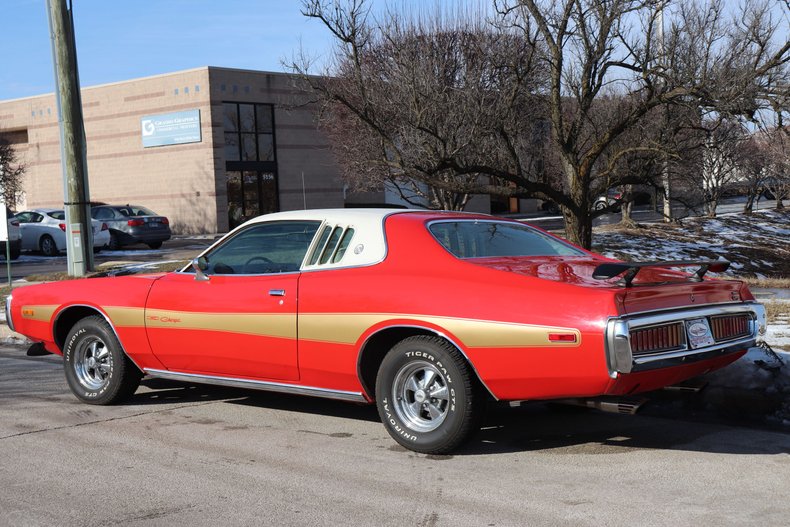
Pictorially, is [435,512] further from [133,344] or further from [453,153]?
[453,153]

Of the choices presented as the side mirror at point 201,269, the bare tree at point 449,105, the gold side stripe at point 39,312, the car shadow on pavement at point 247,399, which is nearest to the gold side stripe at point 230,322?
the side mirror at point 201,269

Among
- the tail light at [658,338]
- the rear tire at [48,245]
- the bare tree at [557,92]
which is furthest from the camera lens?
the rear tire at [48,245]

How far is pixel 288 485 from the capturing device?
4.90 meters

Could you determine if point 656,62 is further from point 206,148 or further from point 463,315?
point 206,148

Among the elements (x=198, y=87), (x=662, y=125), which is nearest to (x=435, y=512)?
(x=662, y=125)

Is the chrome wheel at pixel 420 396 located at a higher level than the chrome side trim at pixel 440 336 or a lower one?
lower

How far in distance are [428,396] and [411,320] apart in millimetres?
474

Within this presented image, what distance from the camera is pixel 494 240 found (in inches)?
238

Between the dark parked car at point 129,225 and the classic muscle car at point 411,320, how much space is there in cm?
2053

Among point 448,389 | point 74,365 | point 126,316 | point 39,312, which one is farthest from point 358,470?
point 39,312

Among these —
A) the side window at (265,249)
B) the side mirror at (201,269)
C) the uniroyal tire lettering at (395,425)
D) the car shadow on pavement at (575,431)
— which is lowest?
the car shadow on pavement at (575,431)

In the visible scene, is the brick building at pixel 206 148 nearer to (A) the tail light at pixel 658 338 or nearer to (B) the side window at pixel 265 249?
(B) the side window at pixel 265 249

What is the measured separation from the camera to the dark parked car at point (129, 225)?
27.1 meters

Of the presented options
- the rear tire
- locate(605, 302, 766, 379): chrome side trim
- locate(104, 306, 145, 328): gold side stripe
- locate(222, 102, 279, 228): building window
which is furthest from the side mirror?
locate(222, 102, 279, 228): building window
